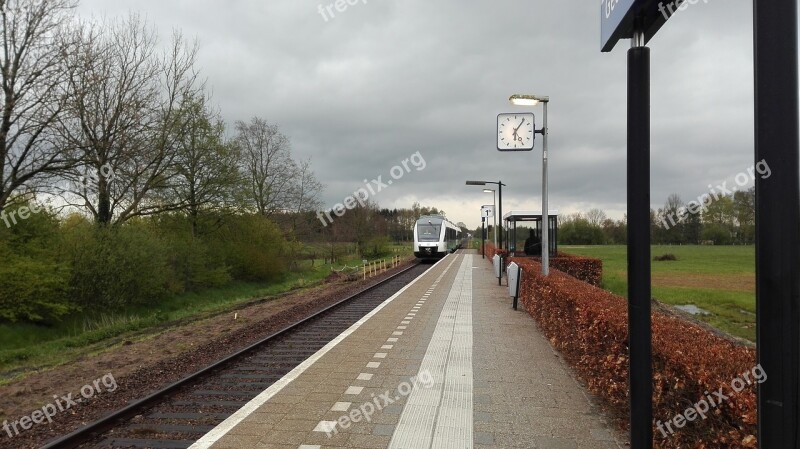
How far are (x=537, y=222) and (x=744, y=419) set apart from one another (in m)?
18.2

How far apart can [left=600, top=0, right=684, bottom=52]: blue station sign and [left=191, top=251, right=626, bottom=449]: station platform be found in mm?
3304

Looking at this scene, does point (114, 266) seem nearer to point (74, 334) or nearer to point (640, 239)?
point (74, 334)

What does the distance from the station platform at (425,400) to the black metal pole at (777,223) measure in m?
2.87

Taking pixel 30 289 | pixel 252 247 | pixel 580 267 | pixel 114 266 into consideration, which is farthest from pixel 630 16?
pixel 252 247

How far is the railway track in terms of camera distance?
4598 mm

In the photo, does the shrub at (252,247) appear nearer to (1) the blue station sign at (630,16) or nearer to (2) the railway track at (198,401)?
(2) the railway track at (198,401)

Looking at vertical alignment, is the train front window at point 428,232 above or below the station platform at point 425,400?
above

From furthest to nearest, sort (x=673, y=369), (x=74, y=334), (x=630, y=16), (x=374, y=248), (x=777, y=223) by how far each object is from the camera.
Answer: (x=374, y=248) < (x=74, y=334) < (x=673, y=369) < (x=630, y=16) < (x=777, y=223)

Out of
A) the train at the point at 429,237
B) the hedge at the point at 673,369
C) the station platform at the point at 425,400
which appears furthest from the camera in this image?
the train at the point at 429,237

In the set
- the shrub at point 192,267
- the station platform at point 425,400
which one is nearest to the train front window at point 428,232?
the shrub at point 192,267

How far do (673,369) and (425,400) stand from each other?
8.46 ft

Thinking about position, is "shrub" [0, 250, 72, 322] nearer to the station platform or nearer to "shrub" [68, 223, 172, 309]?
"shrub" [68, 223, 172, 309]

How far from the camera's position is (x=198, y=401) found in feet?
18.8

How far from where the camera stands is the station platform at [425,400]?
4.31 metres
